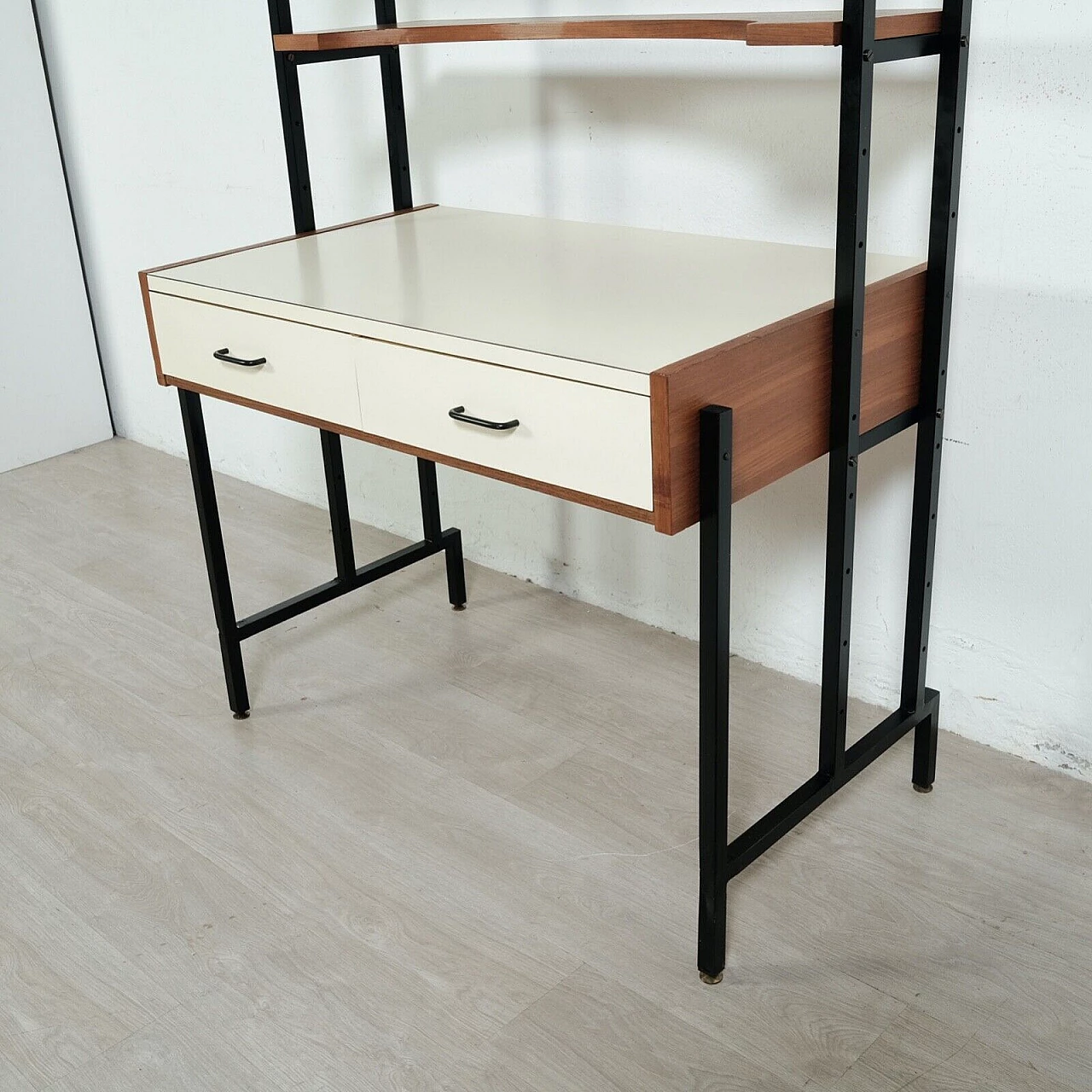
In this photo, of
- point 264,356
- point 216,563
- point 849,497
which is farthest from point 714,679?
point 216,563

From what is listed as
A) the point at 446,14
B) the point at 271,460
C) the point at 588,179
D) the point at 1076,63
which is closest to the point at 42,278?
the point at 271,460

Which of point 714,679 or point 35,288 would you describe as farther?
point 35,288

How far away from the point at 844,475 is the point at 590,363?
36 cm

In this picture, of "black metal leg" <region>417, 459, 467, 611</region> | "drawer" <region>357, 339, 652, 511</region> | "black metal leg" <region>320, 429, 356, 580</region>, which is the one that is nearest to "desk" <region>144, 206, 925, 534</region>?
"drawer" <region>357, 339, 652, 511</region>

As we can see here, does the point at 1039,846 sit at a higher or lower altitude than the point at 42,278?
lower

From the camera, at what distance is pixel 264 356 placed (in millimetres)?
1676

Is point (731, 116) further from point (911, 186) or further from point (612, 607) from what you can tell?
point (612, 607)

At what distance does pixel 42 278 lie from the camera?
10.5 ft

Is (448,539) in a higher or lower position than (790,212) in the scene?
lower

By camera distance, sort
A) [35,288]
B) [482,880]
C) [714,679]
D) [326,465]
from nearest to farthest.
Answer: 1. [714,679]
2. [482,880]
3. [326,465]
4. [35,288]

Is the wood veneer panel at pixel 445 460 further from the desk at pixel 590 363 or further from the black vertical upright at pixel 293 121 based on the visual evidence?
the black vertical upright at pixel 293 121

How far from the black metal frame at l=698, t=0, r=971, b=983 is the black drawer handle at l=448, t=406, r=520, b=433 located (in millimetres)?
228

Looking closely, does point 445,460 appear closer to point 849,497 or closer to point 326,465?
point 849,497

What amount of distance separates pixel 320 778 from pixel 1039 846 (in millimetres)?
999
